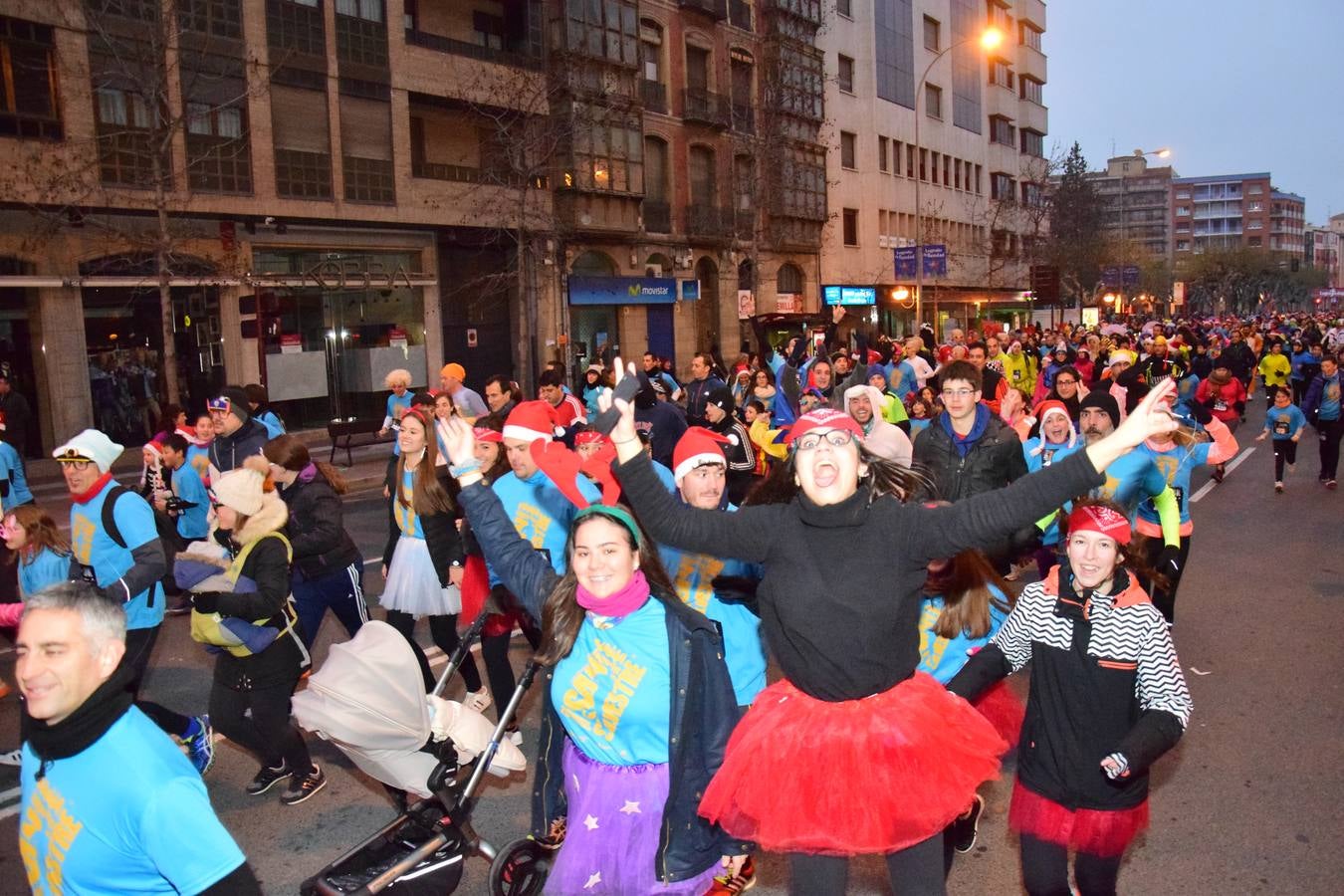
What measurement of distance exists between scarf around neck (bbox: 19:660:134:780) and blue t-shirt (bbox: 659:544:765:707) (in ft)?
7.48

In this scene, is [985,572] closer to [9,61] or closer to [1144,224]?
[9,61]

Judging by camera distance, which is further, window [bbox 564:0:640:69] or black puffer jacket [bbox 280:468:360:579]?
window [bbox 564:0:640:69]

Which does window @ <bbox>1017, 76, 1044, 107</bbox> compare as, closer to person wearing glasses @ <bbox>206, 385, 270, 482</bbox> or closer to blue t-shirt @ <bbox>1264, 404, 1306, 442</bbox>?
blue t-shirt @ <bbox>1264, 404, 1306, 442</bbox>

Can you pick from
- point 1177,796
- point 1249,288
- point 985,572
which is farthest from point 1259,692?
point 1249,288

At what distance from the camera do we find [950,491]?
6512mm

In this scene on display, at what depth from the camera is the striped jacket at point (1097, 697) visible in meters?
3.32

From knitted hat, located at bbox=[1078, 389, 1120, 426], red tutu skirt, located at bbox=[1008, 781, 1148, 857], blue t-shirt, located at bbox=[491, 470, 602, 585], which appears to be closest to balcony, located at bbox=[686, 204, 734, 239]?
knitted hat, located at bbox=[1078, 389, 1120, 426]

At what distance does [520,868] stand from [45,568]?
132 inches

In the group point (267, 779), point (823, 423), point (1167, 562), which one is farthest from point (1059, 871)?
point (267, 779)

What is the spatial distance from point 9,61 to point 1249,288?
394 feet

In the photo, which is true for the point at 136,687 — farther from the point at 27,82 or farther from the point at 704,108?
the point at 704,108

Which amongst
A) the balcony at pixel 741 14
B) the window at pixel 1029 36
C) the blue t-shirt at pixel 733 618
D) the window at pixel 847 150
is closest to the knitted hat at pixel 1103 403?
the blue t-shirt at pixel 733 618

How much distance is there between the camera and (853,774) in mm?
2959

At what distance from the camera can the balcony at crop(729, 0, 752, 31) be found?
38.2 meters
